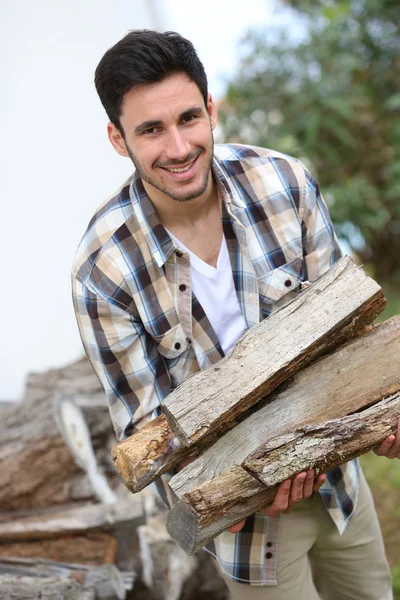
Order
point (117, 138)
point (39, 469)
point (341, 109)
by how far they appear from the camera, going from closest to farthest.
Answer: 1. point (117, 138)
2. point (39, 469)
3. point (341, 109)

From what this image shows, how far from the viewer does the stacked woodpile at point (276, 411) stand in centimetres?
143

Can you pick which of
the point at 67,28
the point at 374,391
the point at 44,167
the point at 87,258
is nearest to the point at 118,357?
the point at 87,258

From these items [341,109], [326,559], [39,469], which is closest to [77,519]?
[39,469]

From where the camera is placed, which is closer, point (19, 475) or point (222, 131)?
point (19, 475)

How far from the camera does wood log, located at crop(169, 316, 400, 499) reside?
4.92ft

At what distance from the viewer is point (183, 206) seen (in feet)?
5.69

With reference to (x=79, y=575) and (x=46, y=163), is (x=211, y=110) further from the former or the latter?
(x=46, y=163)

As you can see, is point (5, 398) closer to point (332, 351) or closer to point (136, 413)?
point (136, 413)

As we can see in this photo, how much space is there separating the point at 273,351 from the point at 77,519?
1187 millimetres

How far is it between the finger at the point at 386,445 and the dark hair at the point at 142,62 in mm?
990

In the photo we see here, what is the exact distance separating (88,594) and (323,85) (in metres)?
4.00

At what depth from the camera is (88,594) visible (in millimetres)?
2027

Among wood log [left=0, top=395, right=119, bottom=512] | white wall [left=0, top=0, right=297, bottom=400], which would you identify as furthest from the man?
white wall [left=0, top=0, right=297, bottom=400]

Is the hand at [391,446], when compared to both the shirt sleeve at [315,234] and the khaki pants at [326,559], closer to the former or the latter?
the khaki pants at [326,559]
